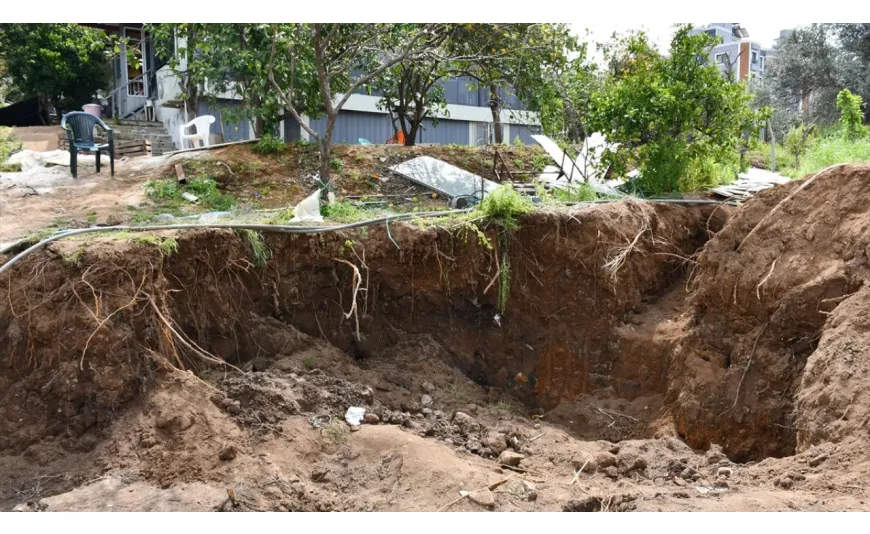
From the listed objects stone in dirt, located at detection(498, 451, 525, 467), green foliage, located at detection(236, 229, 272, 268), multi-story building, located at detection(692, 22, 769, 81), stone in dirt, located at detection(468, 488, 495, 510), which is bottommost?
stone in dirt, located at detection(498, 451, 525, 467)

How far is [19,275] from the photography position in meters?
5.34

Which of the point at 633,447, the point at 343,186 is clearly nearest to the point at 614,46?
the point at 343,186

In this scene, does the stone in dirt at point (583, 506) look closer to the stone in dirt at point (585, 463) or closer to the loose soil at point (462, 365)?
the loose soil at point (462, 365)

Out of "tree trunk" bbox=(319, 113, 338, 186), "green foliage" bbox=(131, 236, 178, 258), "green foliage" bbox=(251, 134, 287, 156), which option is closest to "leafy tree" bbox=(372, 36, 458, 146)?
"green foliage" bbox=(251, 134, 287, 156)

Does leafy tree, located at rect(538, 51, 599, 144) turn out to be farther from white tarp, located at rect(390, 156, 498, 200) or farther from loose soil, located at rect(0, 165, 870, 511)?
loose soil, located at rect(0, 165, 870, 511)

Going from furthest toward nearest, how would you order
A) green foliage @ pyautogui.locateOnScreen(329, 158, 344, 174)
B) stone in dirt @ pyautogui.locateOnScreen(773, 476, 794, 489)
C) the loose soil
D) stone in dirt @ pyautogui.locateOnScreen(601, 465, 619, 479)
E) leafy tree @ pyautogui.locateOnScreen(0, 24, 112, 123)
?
leafy tree @ pyautogui.locateOnScreen(0, 24, 112, 123) → green foliage @ pyautogui.locateOnScreen(329, 158, 344, 174) → stone in dirt @ pyautogui.locateOnScreen(601, 465, 619, 479) → the loose soil → stone in dirt @ pyautogui.locateOnScreen(773, 476, 794, 489)

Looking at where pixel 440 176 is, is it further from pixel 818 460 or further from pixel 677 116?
pixel 818 460

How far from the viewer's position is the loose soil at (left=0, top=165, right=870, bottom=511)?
470 cm

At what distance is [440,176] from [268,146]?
243cm

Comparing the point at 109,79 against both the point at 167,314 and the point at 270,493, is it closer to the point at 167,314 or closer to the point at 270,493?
the point at 167,314

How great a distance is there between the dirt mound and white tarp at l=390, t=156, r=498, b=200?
3932 mm

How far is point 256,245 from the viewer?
6207 millimetres

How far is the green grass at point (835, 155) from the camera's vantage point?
10422 millimetres

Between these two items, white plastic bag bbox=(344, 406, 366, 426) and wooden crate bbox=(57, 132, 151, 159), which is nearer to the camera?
white plastic bag bbox=(344, 406, 366, 426)
